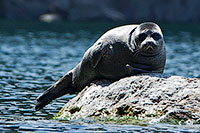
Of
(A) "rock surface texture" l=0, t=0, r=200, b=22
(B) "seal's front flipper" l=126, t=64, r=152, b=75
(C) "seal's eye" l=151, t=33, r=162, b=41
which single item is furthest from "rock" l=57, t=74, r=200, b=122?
(A) "rock surface texture" l=0, t=0, r=200, b=22

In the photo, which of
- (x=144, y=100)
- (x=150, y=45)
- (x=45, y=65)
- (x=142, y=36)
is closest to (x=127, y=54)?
(x=142, y=36)

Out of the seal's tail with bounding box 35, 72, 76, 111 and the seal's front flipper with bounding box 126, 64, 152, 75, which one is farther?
the seal's tail with bounding box 35, 72, 76, 111

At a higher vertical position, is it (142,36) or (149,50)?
(142,36)

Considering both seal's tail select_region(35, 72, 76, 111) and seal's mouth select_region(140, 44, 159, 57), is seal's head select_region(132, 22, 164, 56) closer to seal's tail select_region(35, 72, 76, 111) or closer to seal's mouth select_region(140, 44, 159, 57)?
seal's mouth select_region(140, 44, 159, 57)

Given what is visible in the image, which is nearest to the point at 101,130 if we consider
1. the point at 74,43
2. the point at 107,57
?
the point at 107,57

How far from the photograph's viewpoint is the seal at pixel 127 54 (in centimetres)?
815

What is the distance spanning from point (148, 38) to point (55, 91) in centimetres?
222

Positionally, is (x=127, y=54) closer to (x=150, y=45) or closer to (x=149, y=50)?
(x=149, y=50)

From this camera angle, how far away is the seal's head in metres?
8.05

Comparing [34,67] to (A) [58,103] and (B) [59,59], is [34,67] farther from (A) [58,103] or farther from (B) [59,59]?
(A) [58,103]

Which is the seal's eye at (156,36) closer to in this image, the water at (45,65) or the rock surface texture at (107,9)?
the water at (45,65)

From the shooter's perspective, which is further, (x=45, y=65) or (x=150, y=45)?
(x=45, y=65)

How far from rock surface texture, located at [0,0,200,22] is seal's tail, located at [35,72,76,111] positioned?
35162mm

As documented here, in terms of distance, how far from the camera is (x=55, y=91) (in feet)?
30.0
